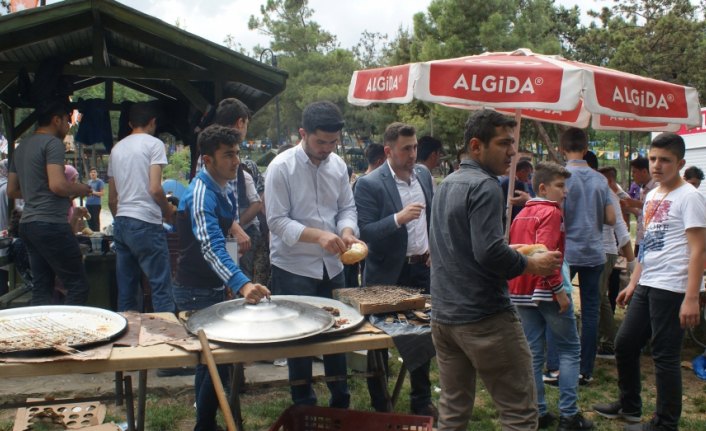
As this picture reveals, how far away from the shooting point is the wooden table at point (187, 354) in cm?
242

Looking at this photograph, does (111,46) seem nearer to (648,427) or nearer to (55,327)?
(55,327)

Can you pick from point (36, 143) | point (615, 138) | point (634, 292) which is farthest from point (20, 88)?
point (615, 138)

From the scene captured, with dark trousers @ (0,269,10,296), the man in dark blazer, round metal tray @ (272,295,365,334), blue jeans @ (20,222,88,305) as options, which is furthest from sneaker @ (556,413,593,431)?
dark trousers @ (0,269,10,296)

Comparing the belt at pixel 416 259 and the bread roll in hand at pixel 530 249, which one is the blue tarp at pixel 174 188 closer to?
the belt at pixel 416 259

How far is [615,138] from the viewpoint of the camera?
41688 millimetres

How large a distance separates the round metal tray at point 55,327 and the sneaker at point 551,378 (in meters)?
3.52

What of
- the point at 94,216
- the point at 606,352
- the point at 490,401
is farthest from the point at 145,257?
the point at 94,216

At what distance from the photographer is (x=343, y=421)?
3137 mm

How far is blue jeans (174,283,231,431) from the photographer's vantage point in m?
3.28

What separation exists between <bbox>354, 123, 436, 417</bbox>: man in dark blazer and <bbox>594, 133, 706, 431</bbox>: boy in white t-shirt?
1367 mm

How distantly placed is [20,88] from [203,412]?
13.3 feet

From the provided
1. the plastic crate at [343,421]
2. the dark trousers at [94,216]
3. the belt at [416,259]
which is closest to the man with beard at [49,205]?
the plastic crate at [343,421]

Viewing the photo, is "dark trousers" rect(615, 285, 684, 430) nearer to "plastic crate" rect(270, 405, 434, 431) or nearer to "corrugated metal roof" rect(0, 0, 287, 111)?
"plastic crate" rect(270, 405, 434, 431)

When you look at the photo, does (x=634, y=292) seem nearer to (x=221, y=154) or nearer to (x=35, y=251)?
(x=221, y=154)
